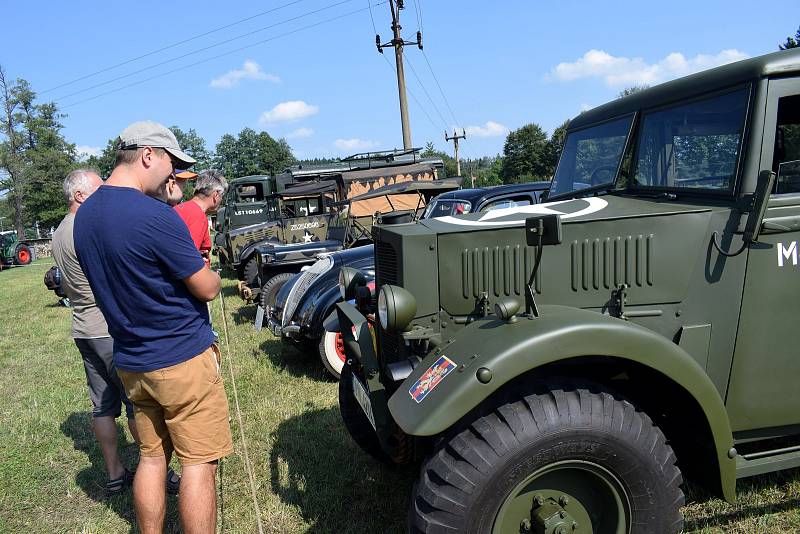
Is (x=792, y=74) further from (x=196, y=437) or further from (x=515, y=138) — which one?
(x=515, y=138)

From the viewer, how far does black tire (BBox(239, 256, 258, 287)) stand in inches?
392

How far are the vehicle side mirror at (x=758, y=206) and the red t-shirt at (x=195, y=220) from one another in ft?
11.0

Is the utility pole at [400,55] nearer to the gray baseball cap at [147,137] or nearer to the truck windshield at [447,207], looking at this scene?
the truck windshield at [447,207]

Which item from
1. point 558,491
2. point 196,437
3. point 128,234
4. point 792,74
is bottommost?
point 558,491

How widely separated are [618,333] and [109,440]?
3.11m

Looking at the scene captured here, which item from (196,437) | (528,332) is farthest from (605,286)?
(196,437)

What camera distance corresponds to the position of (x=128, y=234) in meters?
2.16

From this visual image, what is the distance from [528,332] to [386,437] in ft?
2.84

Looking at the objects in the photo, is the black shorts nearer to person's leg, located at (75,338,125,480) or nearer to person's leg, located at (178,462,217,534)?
person's leg, located at (75,338,125,480)

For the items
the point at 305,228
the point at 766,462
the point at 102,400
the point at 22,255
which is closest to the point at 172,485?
the point at 102,400

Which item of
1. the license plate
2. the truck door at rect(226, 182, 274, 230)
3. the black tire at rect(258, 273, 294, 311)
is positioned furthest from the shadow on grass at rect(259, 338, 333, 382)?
the truck door at rect(226, 182, 274, 230)

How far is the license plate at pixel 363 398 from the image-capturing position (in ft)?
8.56

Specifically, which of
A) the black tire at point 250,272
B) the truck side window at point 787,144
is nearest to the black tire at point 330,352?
the truck side window at point 787,144

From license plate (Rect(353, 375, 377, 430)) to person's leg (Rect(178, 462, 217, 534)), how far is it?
739mm
